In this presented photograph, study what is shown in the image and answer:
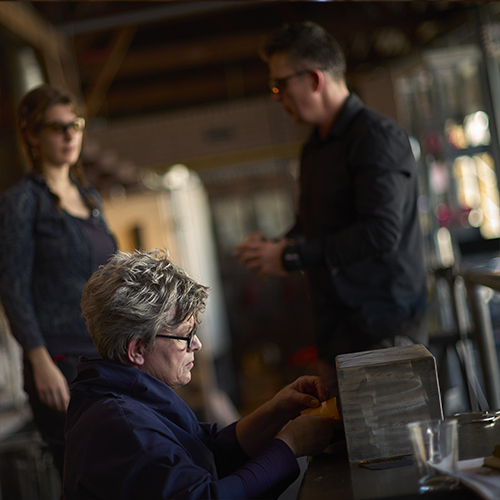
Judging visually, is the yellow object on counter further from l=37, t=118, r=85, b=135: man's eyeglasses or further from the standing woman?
l=37, t=118, r=85, b=135: man's eyeglasses

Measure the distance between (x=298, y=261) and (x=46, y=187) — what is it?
796 mm

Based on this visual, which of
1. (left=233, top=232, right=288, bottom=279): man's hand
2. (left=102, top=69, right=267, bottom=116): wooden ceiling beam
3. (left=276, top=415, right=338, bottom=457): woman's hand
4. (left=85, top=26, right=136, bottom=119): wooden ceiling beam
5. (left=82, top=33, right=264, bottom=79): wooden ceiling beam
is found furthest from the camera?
(left=102, top=69, right=267, bottom=116): wooden ceiling beam

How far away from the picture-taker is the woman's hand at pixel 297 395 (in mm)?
1335

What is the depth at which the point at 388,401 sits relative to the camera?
107 cm

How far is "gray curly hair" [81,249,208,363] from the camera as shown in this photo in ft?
3.83

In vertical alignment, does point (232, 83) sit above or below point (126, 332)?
above

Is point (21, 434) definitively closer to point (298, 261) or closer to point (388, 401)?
point (298, 261)

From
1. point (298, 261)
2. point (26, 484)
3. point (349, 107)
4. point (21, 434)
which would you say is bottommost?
point (26, 484)

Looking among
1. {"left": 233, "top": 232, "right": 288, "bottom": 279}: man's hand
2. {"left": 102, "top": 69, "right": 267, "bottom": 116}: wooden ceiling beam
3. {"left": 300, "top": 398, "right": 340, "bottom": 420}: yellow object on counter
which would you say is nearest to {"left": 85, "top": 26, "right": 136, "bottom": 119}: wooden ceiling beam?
{"left": 102, "top": 69, "right": 267, "bottom": 116}: wooden ceiling beam

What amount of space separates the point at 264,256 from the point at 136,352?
720mm

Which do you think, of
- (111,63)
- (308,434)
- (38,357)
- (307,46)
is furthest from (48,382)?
(111,63)

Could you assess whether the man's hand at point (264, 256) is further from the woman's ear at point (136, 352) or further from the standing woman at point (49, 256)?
the woman's ear at point (136, 352)

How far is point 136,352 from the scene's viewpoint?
120 centimetres

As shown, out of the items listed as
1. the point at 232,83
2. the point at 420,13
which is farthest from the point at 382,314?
the point at 232,83
